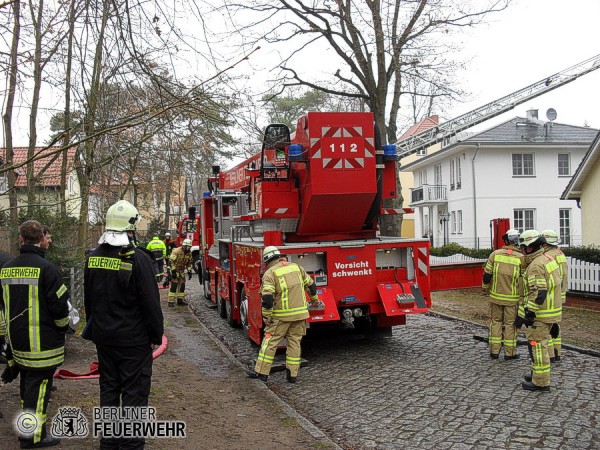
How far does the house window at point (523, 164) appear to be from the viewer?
3597 centimetres

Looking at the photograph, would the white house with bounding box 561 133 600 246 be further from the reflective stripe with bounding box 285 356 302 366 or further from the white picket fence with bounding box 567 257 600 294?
the reflective stripe with bounding box 285 356 302 366

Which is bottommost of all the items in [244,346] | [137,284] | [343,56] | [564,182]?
[244,346]

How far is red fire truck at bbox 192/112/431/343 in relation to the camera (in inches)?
349

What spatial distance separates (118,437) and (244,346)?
6.04m

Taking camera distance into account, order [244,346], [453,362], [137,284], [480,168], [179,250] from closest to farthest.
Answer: [137,284]
[453,362]
[244,346]
[179,250]
[480,168]

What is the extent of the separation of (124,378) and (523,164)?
34.7 metres

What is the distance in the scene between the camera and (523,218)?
35.9m

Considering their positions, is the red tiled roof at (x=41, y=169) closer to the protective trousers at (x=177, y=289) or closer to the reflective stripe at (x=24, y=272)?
the reflective stripe at (x=24, y=272)

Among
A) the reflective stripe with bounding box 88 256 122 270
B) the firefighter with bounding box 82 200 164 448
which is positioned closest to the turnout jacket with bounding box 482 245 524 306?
the firefighter with bounding box 82 200 164 448

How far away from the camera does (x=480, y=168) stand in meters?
35.6

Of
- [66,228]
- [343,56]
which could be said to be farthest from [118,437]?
[343,56]

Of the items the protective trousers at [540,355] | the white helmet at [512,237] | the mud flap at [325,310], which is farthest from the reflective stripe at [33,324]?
the white helmet at [512,237]

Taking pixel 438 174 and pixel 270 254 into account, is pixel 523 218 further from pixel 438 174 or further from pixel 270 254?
pixel 270 254

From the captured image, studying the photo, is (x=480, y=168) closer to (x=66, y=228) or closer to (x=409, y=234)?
(x=409, y=234)
